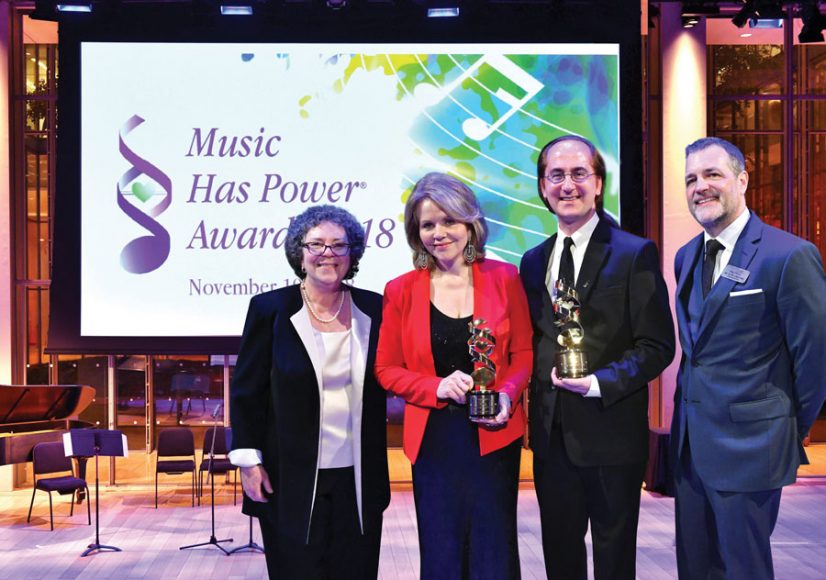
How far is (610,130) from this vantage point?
7422mm

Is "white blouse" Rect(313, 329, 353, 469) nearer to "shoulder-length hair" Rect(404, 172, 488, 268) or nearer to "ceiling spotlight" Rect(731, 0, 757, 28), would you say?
"shoulder-length hair" Rect(404, 172, 488, 268)

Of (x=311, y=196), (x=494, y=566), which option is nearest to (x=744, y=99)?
(x=311, y=196)

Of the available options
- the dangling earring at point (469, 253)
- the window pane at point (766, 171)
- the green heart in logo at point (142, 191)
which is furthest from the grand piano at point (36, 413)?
the window pane at point (766, 171)

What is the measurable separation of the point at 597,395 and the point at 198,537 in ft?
16.6

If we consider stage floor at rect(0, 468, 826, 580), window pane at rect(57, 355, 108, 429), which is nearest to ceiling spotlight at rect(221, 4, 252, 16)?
stage floor at rect(0, 468, 826, 580)

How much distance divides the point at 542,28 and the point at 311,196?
2404 millimetres

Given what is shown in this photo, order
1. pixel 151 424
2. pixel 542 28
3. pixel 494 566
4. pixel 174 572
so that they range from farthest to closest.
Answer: pixel 151 424 < pixel 542 28 < pixel 174 572 < pixel 494 566

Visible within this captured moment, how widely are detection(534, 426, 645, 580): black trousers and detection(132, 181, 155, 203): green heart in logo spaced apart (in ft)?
18.1

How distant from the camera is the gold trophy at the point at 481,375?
2.71 meters

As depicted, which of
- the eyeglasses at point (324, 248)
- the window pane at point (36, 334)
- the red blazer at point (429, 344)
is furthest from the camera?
the window pane at point (36, 334)

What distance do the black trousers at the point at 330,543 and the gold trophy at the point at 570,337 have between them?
852 mm

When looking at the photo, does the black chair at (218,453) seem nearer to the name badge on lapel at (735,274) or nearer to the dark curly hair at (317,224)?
the dark curly hair at (317,224)

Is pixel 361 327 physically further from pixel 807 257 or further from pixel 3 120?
pixel 3 120

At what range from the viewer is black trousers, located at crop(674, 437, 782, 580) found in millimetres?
2941
